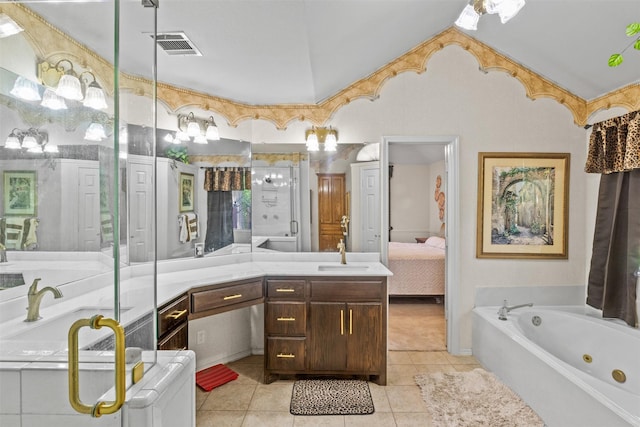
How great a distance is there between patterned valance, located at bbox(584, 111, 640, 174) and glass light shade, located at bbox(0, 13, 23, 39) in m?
3.25

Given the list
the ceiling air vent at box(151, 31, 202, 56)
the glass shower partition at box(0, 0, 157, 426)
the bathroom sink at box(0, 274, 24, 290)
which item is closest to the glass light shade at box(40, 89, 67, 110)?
the glass shower partition at box(0, 0, 157, 426)

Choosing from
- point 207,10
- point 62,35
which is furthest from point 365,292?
point 62,35

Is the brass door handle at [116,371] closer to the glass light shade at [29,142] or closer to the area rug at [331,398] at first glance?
the glass light shade at [29,142]

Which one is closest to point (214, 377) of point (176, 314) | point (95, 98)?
point (176, 314)

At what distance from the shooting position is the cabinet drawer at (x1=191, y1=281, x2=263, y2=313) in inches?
89.0

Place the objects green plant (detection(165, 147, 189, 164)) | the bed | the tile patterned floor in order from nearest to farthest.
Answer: the tile patterned floor → green plant (detection(165, 147, 189, 164)) → the bed

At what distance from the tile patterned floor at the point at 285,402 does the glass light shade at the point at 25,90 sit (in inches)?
80.5

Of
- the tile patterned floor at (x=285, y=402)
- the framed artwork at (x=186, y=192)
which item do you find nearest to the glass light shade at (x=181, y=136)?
the framed artwork at (x=186, y=192)

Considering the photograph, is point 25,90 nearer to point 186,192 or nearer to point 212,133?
point 186,192

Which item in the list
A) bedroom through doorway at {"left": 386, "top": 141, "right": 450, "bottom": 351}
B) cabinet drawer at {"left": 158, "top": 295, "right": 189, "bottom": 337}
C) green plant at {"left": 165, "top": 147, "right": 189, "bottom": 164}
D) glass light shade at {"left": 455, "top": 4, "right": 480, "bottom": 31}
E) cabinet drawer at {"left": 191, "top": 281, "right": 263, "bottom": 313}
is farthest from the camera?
bedroom through doorway at {"left": 386, "top": 141, "right": 450, "bottom": 351}

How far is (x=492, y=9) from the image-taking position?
1.77m

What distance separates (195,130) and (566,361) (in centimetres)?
345

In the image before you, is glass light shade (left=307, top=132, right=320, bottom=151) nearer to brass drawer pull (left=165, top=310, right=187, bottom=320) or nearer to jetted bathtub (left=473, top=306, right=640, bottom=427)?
brass drawer pull (left=165, top=310, right=187, bottom=320)

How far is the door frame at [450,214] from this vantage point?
3070 millimetres
